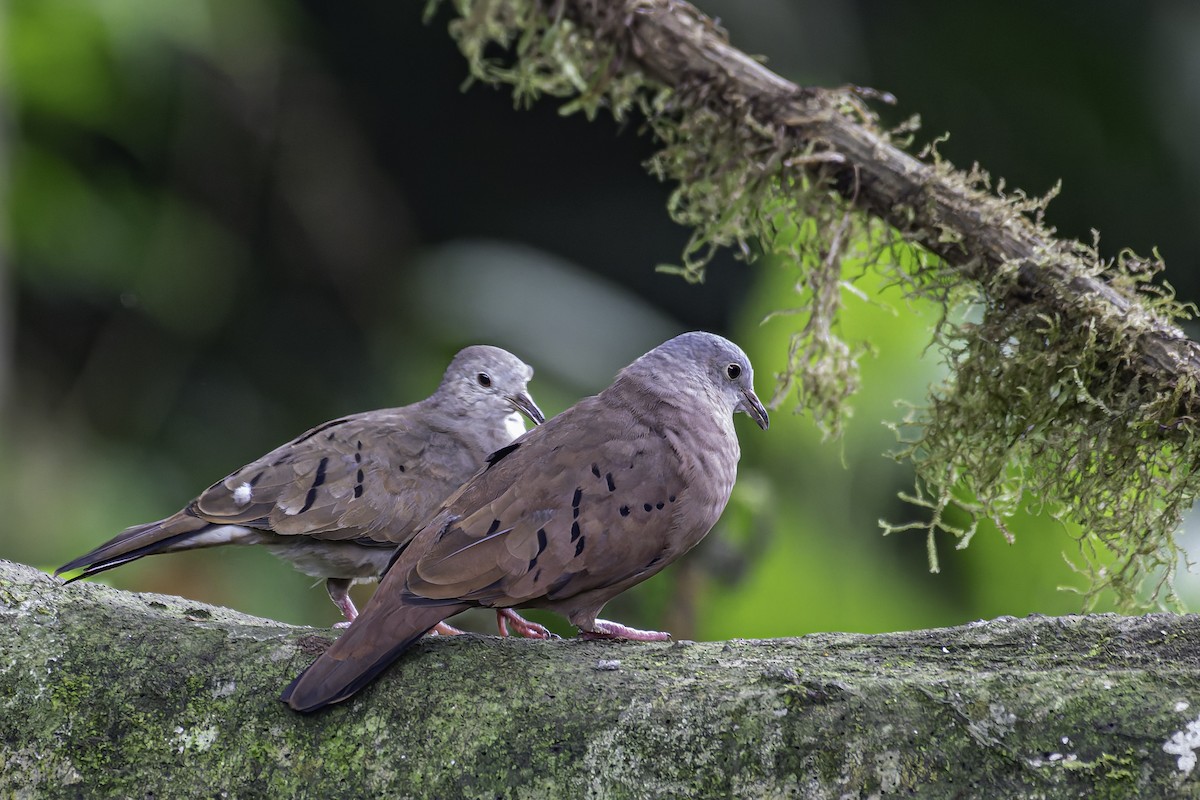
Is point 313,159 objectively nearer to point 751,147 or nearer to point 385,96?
point 385,96

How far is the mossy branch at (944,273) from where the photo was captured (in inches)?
125

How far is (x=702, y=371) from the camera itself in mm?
3695

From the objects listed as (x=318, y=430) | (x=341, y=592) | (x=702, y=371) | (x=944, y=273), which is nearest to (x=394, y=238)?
(x=318, y=430)

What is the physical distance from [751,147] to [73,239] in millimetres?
4641

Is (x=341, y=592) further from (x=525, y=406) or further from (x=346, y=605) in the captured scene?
(x=525, y=406)

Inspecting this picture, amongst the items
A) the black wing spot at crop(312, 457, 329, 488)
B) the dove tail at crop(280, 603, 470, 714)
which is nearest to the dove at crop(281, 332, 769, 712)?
the dove tail at crop(280, 603, 470, 714)

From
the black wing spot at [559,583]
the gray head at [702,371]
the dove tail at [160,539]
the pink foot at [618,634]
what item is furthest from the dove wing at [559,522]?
the dove tail at [160,539]

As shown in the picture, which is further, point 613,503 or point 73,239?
point 73,239

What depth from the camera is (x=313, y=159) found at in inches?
325

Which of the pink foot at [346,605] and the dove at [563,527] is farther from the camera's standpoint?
the pink foot at [346,605]

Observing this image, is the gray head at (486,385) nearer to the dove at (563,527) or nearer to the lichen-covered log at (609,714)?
the dove at (563,527)

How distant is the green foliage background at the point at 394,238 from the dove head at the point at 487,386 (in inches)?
38.2

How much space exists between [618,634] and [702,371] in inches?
34.4

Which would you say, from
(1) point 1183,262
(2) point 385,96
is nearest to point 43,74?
(2) point 385,96
